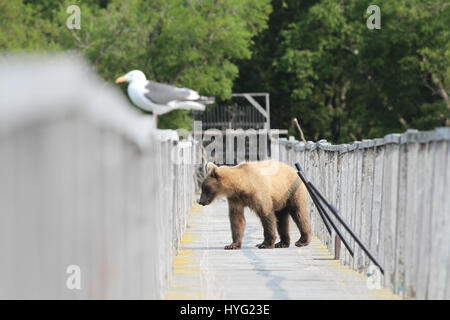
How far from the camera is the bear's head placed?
12781 millimetres

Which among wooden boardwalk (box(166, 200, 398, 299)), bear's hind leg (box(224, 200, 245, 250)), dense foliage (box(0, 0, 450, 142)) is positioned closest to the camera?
wooden boardwalk (box(166, 200, 398, 299))

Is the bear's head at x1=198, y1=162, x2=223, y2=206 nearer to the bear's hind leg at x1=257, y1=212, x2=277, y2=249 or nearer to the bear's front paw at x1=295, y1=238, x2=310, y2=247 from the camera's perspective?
the bear's hind leg at x1=257, y1=212, x2=277, y2=249

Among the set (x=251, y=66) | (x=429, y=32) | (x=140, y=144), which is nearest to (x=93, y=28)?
(x=251, y=66)

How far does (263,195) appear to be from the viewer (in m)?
12.5

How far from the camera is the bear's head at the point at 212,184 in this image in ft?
41.9

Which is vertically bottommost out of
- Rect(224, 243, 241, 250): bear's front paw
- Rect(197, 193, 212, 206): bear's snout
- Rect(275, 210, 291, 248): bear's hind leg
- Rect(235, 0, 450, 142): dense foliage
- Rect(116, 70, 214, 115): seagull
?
Rect(224, 243, 241, 250): bear's front paw

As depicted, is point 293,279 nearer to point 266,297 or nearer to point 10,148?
point 266,297

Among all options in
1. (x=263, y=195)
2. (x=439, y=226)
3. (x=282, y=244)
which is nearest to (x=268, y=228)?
(x=263, y=195)

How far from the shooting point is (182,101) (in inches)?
444

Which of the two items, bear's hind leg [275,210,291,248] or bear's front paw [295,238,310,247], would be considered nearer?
bear's hind leg [275,210,291,248]

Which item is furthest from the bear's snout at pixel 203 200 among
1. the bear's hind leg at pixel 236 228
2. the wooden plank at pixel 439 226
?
the wooden plank at pixel 439 226

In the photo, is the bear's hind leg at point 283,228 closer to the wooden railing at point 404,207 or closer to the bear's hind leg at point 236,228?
the bear's hind leg at point 236,228

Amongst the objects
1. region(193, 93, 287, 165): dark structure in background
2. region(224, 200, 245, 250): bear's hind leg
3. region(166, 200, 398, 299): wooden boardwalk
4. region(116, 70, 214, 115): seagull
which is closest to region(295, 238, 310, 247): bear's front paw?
region(166, 200, 398, 299): wooden boardwalk

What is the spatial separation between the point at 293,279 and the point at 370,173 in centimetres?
127
